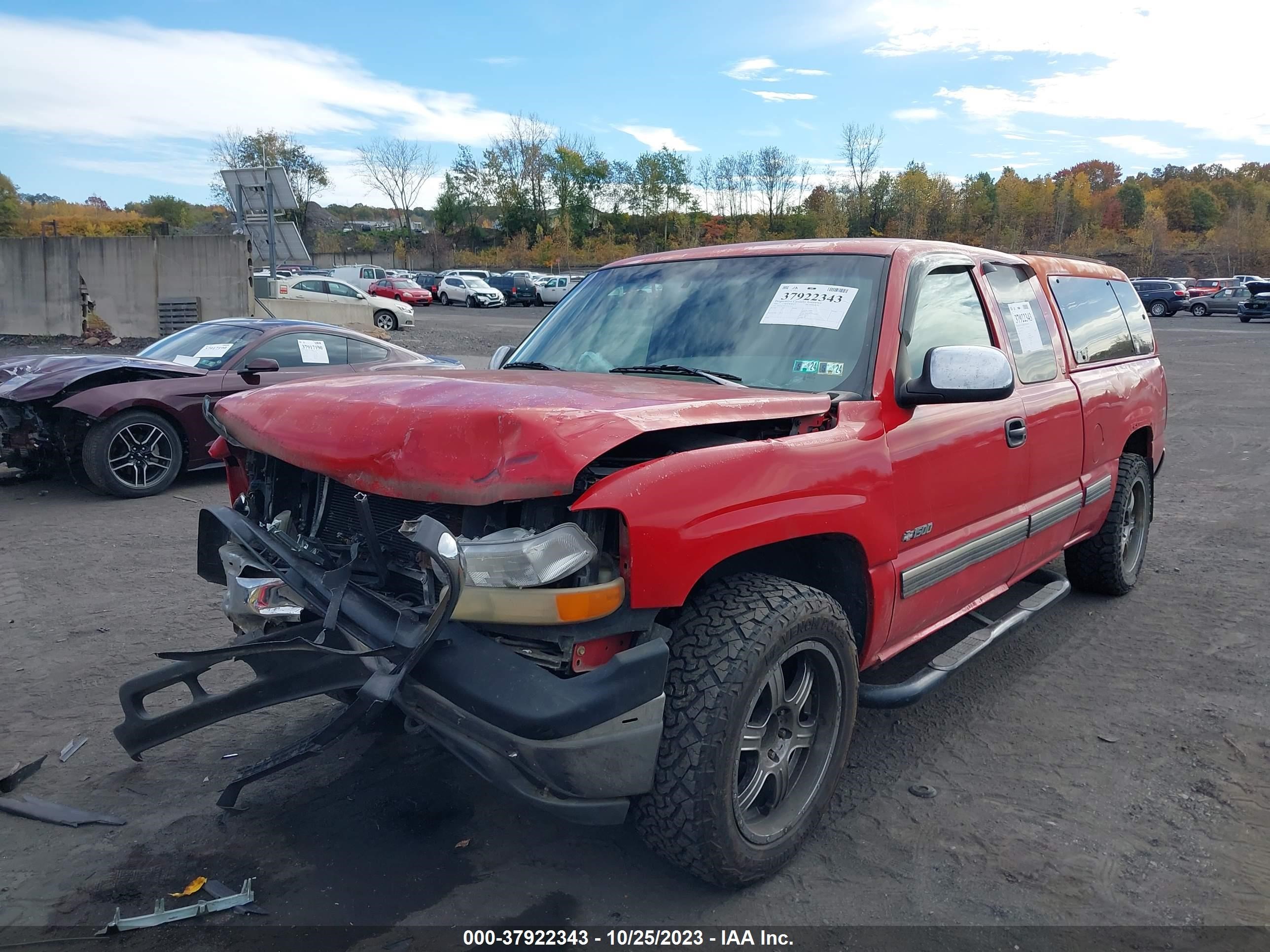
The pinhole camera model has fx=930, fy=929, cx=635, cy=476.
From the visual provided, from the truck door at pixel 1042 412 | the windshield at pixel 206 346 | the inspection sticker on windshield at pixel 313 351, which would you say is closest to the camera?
the truck door at pixel 1042 412

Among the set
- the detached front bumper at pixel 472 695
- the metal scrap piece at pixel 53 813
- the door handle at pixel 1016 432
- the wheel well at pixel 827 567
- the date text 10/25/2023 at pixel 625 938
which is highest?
the door handle at pixel 1016 432

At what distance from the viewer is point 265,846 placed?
9.62 ft

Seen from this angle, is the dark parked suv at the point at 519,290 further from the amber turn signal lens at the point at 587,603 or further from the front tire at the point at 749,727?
the amber turn signal lens at the point at 587,603

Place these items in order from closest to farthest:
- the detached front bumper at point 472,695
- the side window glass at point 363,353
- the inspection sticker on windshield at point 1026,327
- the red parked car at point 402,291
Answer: the detached front bumper at point 472,695
the inspection sticker on windshield at point 1026,327
the side window glass at point 363,353
the red parked car at point 402,291

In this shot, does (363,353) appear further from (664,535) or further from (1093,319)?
(664,535)

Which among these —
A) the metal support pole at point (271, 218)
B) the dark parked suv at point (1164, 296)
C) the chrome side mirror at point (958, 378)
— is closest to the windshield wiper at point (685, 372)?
the chrome side mirror at point (958, 378)

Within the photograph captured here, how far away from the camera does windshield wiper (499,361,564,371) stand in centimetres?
395

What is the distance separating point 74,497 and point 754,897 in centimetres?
714

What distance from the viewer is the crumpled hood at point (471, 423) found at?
232 cm

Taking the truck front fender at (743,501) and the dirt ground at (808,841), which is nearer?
the truck front fender at (743,501)

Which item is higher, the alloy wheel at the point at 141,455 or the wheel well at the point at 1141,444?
the wheel well at the point at 1141,444

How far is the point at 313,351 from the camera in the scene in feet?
28.3

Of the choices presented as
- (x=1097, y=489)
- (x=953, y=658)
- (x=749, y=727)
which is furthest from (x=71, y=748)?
(x=1097, y=489)

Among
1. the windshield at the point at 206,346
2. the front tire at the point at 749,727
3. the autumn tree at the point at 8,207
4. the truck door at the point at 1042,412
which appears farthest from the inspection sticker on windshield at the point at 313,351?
the autumn tree at the point at 8,207
